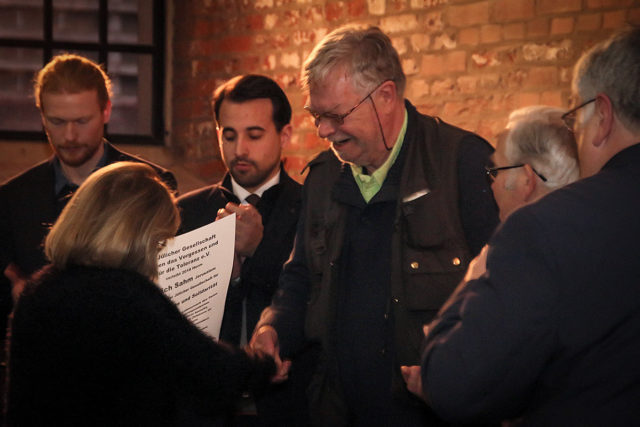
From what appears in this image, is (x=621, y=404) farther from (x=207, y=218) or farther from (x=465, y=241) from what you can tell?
(x=207, y=218)

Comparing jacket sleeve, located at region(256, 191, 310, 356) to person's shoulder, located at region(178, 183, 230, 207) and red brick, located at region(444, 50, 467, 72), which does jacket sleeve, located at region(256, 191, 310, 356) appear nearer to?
person's shoulder, located at region(178, 183, 230, 207)

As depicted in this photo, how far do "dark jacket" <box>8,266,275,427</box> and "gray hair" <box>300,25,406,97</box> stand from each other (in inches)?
35.9

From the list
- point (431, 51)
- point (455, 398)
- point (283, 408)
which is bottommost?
point (283, 408)

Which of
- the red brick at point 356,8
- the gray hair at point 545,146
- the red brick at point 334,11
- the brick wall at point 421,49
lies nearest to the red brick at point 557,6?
the brick wall at point 421,49

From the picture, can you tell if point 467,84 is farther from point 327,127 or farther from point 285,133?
point 327,127

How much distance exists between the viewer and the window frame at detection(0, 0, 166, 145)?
215 inches

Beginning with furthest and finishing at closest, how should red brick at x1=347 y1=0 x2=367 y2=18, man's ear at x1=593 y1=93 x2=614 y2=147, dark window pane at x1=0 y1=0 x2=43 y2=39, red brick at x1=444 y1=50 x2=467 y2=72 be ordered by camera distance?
dark window pane at x1=0 y1=0 x2=43 y2=39 < red brick at x1=347 y1=0 x2=367 y2=18 < red brick at x1=444 y1=50 x2=467 y2=72 < man's ear at x1=593 y1=93 x2=614 y2=147

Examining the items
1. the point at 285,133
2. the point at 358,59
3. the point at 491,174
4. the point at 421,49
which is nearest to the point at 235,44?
the point at 421,49

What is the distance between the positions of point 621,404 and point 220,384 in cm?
98

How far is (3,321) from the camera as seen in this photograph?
305 cm

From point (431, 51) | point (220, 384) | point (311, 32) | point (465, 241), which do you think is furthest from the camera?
point (311, 32)

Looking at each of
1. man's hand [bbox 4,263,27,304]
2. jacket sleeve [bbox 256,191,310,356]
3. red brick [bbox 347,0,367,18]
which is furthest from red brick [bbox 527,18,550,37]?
man's hand [bbox 4,263,27,304]

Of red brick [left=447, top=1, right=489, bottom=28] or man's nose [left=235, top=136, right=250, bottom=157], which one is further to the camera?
red brick [left=447, top=1, right=489, bottom=28]

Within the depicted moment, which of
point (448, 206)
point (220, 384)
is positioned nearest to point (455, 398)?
point (220, 384)
